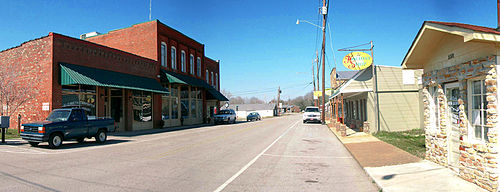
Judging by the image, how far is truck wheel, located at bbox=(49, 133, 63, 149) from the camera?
1293cm

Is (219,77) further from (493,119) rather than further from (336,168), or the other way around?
(493,119)

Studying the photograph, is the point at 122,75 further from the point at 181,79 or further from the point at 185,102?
the point at 185,102

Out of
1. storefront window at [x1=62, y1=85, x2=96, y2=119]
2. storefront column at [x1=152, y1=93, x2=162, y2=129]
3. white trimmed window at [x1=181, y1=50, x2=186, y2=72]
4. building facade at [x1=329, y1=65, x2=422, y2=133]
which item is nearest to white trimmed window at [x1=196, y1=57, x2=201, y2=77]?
white trimmed window at [x1=181, y1=50, x2=186, y2=72]

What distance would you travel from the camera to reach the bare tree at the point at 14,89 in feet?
61.7

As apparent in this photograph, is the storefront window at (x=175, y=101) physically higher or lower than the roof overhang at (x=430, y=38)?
lower

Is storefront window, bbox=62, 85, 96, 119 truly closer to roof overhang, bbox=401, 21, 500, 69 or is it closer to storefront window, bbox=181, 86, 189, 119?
storefront window, bbox=181, 86, 189, 119

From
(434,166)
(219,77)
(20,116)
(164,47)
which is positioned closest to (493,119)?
(434,166)

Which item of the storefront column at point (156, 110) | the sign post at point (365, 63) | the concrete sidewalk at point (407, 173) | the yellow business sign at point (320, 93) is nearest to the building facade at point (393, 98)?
the sign post at point (365, 63)

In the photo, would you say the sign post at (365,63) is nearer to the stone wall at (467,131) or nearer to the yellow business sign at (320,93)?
the stone wall at (467,131)

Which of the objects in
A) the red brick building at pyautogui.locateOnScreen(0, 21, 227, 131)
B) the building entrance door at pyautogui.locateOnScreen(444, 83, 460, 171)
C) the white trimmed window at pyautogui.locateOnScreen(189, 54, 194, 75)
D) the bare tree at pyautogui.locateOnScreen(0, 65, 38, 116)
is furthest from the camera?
the white trimmed window at pyautogui.locateOnScreen(189, 54, 194, 75)

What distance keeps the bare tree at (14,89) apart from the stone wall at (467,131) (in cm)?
2057

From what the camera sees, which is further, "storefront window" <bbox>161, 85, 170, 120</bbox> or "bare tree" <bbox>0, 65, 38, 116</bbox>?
"storefront window" <bbox>161, 85, 170, 120</bbox>

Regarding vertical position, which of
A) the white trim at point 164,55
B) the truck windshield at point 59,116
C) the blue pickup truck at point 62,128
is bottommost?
the blue pickup truck at point 62,128

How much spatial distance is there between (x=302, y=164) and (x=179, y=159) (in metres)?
3.90
